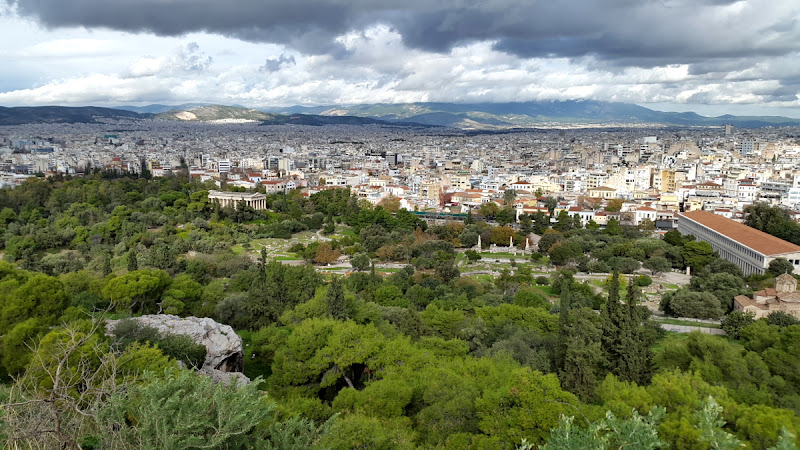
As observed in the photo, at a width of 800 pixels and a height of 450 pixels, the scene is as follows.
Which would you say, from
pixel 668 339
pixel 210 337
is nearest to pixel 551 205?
pixel 668 339

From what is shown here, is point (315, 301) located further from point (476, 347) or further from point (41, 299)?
point (41, 299)

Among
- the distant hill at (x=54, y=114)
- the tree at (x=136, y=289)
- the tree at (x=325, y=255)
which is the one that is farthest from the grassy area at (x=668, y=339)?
the distant hill at (x=54, y=114)

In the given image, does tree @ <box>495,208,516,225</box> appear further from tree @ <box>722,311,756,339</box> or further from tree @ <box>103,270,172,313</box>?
tree @ <box>103,270,172,313</box>

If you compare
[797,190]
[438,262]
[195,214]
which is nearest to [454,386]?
[438,262]

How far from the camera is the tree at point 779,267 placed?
2232 centimetres

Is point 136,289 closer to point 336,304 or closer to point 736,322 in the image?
point 336,304

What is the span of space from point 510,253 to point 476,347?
54.8 feet

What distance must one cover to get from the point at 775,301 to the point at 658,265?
261 inches

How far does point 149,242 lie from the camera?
27766 mm

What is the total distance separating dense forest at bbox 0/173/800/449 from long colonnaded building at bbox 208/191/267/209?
22.5 feet

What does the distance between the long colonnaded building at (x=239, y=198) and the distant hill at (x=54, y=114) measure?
113665mm

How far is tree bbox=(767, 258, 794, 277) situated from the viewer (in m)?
22.3

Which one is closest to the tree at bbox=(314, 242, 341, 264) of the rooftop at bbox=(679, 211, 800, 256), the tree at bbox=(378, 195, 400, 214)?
the tree at bbox=(378, 195, 400, 214)

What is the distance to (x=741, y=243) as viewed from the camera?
25094 mm
